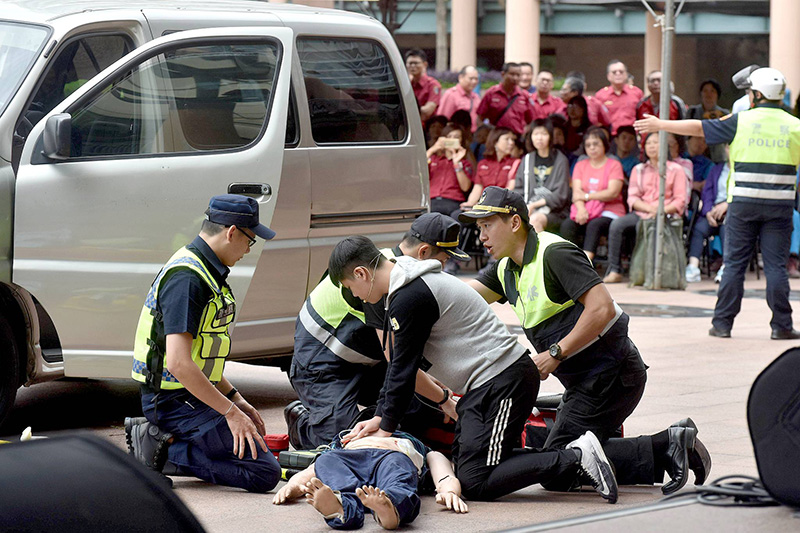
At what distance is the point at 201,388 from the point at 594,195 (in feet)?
28.7

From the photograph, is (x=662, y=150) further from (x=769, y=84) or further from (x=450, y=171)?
(x=769, y=84)

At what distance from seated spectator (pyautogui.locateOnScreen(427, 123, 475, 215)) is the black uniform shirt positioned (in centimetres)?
875

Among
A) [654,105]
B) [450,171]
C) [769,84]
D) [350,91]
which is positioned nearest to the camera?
[350,91]

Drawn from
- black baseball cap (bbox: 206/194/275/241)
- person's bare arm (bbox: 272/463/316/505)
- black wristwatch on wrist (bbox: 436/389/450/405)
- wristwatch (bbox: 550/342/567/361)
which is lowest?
person's bare arm (bbox: 272/463/316/505)

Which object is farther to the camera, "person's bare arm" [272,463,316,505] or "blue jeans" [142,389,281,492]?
"blue jeans" [142,389,281,492]

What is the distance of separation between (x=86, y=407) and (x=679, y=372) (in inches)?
151

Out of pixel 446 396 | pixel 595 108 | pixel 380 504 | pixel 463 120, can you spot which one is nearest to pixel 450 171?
pixel 463 120

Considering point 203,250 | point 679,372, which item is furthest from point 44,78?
point 679,372

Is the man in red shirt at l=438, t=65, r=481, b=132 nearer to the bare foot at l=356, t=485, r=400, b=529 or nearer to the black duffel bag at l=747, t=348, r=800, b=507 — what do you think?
the bare foot at l=356, t=485, r=400, b=529

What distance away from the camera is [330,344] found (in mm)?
5934

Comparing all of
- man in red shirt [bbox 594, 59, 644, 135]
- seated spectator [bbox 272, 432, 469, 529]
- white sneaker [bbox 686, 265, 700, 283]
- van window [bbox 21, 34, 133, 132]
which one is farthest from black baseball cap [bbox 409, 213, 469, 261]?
man in red shirt [bbox 594, 59, 644, 135]

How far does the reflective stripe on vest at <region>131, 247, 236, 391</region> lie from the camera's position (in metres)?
5.31

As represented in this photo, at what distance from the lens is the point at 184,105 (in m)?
6.62

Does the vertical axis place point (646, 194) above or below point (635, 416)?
above
